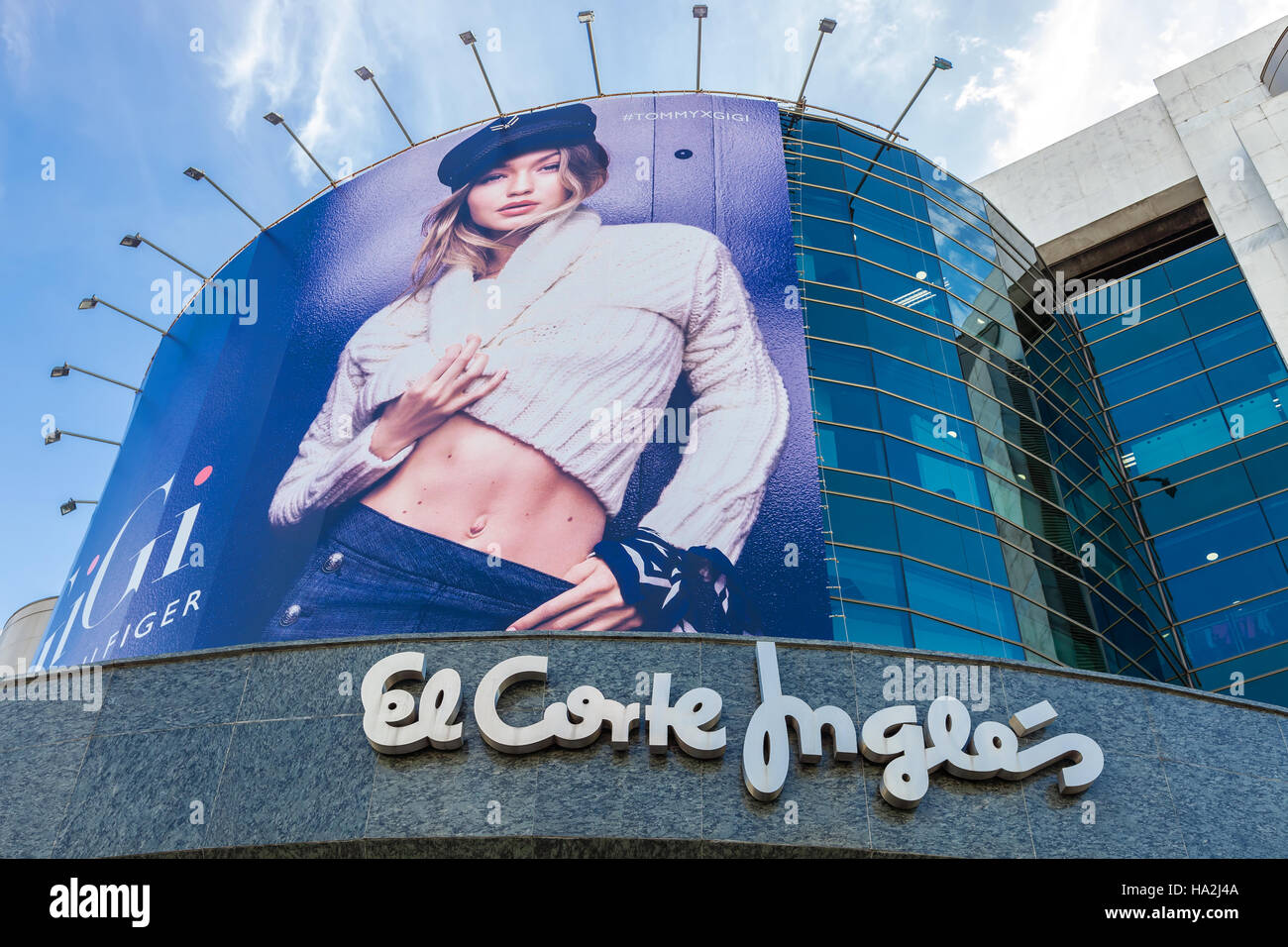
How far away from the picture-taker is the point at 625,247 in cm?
2338

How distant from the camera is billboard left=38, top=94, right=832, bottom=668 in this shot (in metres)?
19.1

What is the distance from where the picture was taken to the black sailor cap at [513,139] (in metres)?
26.5

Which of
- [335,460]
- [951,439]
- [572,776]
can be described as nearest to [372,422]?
[335,460]

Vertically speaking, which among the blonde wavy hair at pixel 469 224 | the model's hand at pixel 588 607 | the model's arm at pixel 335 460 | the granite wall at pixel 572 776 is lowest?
the granite wall at pixel 572 776

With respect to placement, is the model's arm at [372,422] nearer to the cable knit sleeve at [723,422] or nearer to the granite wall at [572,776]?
the cable knit sleeve at [723,422]

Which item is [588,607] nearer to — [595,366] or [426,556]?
[426,556]

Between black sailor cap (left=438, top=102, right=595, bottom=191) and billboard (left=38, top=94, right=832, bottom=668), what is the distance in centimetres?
7

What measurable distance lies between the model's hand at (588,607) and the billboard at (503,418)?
42 millimetres

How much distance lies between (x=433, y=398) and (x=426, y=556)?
3571mm

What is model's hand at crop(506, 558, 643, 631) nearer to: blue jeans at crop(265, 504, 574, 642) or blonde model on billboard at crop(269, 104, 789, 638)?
blonde model on billboard at crop(269, 104, 789, 638)

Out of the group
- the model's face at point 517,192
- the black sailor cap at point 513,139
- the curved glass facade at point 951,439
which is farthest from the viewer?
the black sailor cap at point 513,139

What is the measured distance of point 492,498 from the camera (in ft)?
66.8

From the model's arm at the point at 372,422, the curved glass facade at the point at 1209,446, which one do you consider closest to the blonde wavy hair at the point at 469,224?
the model's arm at the point at 372,422
